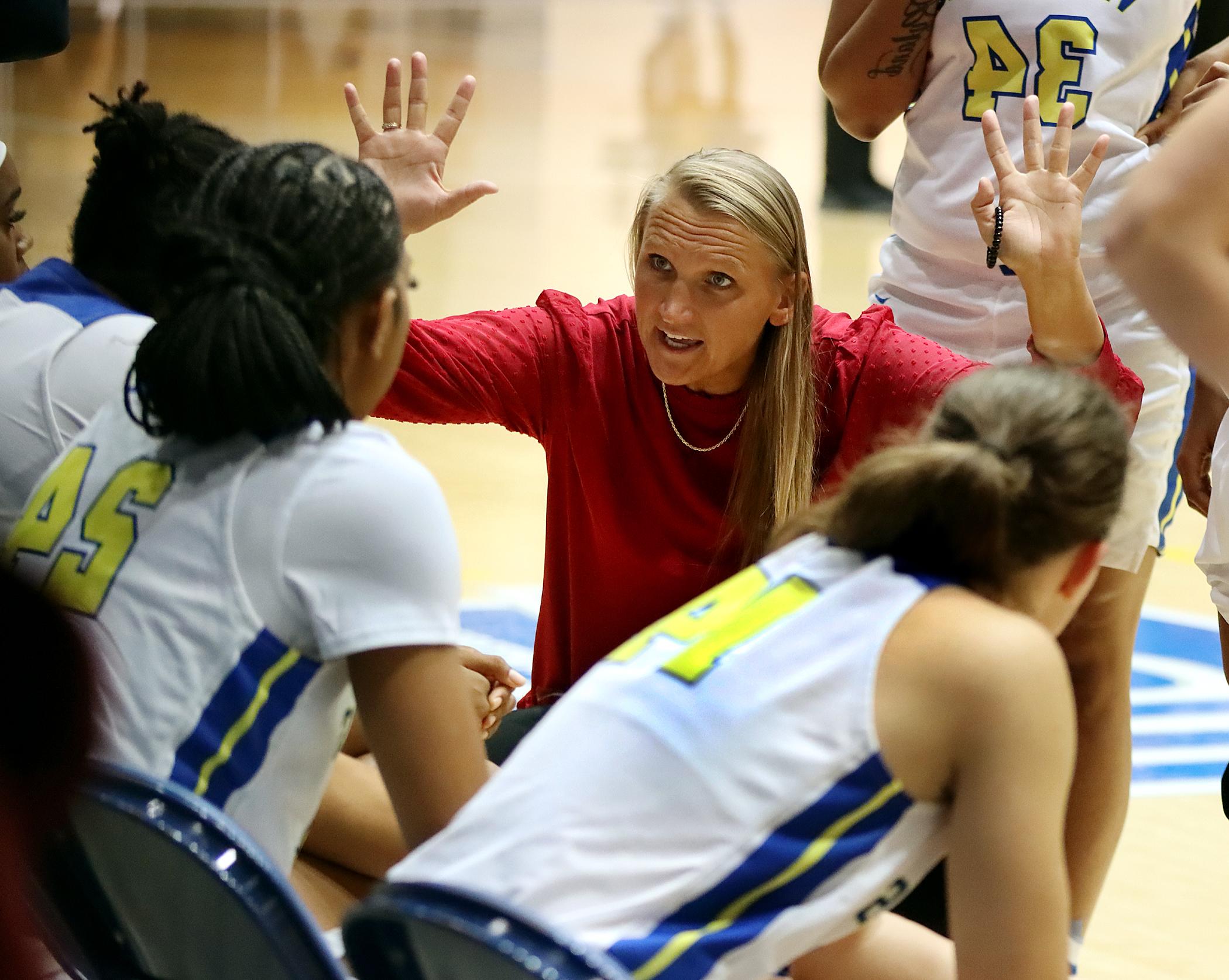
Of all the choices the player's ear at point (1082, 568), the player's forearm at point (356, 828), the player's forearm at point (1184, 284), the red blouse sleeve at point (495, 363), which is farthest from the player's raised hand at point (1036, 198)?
the player's forearm at point (356, 828)

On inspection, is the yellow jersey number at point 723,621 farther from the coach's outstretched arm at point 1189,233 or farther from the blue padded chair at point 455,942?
the coach's outstretched arm at point 1189,233

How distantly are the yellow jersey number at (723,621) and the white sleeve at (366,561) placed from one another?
0.17m

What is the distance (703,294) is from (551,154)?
8.13m

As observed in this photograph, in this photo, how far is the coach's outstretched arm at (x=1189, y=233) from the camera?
61.1 inches

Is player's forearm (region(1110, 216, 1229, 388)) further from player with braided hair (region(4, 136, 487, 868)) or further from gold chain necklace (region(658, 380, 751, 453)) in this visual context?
gold chain necklace (region(658, 380, 751, 453))

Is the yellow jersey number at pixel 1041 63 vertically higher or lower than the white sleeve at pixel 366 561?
higher

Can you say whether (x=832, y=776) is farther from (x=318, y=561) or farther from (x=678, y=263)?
(x=678, y=263)

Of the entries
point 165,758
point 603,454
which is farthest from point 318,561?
point 603,454

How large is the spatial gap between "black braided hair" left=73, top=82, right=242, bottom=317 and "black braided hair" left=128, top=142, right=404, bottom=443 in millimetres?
568

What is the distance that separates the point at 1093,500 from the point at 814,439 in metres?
1.03

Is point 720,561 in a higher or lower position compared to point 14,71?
higher

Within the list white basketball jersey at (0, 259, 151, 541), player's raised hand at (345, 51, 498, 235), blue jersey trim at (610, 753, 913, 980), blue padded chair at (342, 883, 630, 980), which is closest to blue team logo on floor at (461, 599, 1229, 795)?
player's raised hand at (345, 51, 498, 235)

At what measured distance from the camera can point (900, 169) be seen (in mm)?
2939

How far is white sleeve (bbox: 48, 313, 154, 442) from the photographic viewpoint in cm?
186
